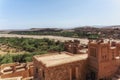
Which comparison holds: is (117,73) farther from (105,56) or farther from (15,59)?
(15,59)

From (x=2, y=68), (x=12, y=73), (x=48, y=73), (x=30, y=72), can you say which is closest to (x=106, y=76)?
(x=48, y=73)

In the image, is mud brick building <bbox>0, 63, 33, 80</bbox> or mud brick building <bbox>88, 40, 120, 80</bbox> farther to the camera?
mud brick building <bbox>0, 63, 33, 80</bbox>

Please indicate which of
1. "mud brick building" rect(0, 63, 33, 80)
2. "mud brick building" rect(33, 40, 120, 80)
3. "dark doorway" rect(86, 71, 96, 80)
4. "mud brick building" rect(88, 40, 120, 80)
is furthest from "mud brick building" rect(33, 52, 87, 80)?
"mud brick building" rect(0, 63, 33, 80)

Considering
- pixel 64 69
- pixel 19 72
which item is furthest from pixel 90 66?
pixel 19 72

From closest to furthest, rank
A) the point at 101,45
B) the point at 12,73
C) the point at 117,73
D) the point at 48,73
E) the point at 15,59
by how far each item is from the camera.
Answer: the point at 48,73
the point at 101,45
the point at 117,73
the point at 12,73
the point at 15,59

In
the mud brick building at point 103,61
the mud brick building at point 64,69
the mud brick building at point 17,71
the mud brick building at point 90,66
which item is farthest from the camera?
the mud brick building at point 17,71

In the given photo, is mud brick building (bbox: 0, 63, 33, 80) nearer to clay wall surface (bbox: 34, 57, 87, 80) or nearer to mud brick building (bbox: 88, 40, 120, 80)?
clay wall surface (bbox: 34, 57, 87, 80)

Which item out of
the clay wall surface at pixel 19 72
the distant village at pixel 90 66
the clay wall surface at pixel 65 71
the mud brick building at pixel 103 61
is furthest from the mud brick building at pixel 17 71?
the mud brick building at pixel 103 61

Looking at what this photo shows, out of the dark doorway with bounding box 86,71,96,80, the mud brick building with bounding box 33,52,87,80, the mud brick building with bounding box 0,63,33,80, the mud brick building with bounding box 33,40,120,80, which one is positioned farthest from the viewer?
the mud brick building with bounding box 0,63,33,80

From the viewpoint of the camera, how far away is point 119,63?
18203mm

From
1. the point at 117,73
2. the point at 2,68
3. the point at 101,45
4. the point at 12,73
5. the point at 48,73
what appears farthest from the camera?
the point at 2,68

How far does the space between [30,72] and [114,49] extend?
12.1m

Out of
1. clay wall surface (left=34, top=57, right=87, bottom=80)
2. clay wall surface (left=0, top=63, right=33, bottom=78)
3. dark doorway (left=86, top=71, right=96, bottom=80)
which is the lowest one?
clay wall surface (left=0, top=63, right=33, bottom=78)

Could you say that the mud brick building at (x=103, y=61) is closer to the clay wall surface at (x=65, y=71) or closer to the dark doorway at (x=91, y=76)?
the dark doorway at (x=91, y=76)
